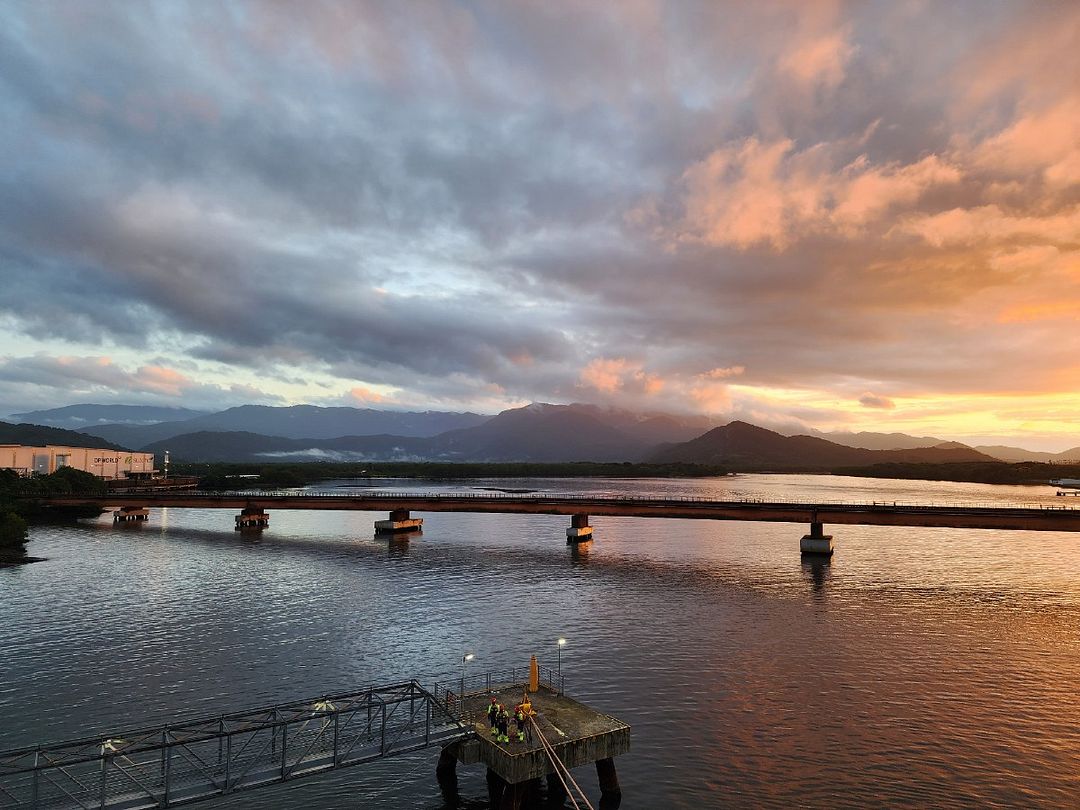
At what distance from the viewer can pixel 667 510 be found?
401 feet

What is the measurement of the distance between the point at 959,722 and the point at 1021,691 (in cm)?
962

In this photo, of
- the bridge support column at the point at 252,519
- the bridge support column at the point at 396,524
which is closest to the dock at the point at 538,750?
the bridge support column at the point at 396,524

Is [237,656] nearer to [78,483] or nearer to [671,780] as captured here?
[671,780]

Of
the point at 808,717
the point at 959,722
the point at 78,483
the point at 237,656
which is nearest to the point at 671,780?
the point at 808,717

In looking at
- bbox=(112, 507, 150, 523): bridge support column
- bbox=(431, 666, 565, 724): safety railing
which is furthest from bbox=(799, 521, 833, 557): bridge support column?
bbox=(112, 507, 150, 523): bridge support column

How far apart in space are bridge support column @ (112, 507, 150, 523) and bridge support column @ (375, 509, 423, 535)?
225ft

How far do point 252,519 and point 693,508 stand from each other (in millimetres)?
100370

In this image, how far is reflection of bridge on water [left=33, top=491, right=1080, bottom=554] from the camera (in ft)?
323

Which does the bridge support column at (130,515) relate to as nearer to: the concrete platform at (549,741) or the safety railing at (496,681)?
the safety railing at (496,681)

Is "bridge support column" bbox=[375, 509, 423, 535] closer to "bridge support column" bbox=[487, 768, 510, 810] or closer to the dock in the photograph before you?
the dock

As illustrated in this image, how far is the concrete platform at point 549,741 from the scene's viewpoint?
28.7m

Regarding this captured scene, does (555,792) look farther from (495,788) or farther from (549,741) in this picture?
(549,741)

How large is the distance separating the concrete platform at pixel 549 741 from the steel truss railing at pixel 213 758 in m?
1.33

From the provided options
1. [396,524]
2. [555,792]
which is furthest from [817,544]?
[555,792]
